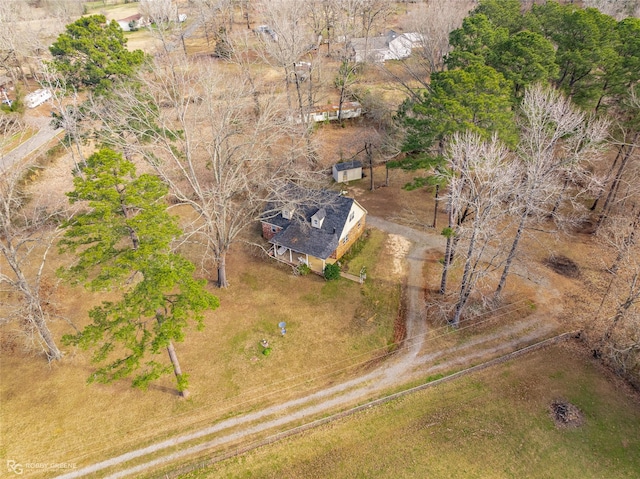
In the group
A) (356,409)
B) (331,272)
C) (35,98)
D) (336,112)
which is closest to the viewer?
(356,409)

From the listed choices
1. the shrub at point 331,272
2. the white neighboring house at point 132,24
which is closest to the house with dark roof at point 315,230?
the shrub at point 331,272

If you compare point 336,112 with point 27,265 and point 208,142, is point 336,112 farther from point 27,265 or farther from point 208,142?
point 27,265

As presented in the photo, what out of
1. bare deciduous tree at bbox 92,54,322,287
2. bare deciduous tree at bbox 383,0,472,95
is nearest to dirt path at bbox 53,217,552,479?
bare deciduous tree at bbox 92,54,322,287

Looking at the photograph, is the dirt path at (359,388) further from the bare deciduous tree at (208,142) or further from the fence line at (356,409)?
the bare deciduous tree at (208,142)

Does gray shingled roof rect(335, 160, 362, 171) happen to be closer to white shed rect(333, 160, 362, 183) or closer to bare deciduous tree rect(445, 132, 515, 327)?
white shed rect(333, 160, 362, 183)

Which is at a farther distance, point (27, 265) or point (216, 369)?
point (27, 265)

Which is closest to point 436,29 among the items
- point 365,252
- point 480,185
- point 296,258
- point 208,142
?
point 365,252
